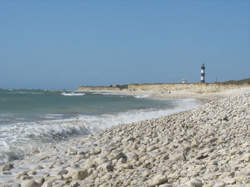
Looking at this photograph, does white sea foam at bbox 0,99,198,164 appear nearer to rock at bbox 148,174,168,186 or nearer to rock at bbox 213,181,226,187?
rock at bbox 148,174,168,186

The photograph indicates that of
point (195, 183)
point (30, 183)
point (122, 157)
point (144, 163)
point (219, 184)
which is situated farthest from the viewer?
point (122, 157)

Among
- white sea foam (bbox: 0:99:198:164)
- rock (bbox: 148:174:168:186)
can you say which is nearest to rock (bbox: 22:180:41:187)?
rock (bbox: 148:174:168:186)

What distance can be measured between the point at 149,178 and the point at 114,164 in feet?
3.12

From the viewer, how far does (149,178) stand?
3865mm

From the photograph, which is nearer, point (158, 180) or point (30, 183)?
point (158, 180)

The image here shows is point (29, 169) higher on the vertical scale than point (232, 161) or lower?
lower

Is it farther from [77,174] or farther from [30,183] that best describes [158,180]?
[30,183]

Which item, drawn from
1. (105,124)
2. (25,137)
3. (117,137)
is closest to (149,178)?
(117,137)

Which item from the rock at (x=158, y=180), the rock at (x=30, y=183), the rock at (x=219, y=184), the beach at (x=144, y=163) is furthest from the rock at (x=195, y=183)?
the rock at (x=30, y=183)

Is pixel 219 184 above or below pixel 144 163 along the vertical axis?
above

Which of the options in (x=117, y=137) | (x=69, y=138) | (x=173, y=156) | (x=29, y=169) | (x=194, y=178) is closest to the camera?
(x=194, y=178)

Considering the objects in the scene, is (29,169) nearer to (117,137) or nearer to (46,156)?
Answer: (46,156)

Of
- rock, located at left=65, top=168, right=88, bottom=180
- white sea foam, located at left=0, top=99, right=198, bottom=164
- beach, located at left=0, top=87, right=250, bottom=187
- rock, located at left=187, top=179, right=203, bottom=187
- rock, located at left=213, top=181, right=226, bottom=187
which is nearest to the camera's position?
rock, located at left=213, top=181, right=226, bottom=187

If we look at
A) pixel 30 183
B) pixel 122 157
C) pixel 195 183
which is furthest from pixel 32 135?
pixel 195 183
